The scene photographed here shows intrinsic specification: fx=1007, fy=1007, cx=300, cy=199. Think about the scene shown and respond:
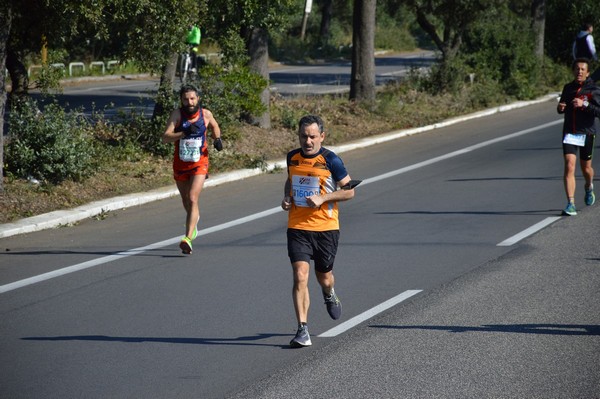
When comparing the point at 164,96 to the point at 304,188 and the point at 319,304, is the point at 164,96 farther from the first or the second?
the point at 304,188

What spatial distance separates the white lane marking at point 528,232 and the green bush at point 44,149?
255 inches

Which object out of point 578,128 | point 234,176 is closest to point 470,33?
point 234,176

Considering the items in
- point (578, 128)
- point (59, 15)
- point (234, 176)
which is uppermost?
point (59, 15)

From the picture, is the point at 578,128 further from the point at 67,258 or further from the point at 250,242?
the point at 67,258

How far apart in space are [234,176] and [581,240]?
22.5 ft

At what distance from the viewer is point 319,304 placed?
9.05 meters

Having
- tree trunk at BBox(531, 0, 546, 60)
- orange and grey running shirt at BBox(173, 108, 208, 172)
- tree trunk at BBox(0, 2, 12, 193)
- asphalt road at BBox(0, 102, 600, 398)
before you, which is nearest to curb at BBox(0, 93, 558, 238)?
asphalt road at BBox(0, 102, 600, 398)

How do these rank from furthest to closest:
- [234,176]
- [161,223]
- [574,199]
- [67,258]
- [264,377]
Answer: [234,176] < [574,199] < [161,223] < [67,258] < [264,377]

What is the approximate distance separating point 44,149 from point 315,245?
785 cm

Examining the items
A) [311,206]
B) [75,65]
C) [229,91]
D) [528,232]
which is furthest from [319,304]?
[75,65]

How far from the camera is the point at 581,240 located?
11.7m

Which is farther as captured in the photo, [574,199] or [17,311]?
[574,199]

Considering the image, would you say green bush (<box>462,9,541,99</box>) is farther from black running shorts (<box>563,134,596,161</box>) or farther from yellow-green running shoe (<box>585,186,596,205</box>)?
black running shorts (<box>563,134,596,161</box>)

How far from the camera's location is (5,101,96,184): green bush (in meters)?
14.5
